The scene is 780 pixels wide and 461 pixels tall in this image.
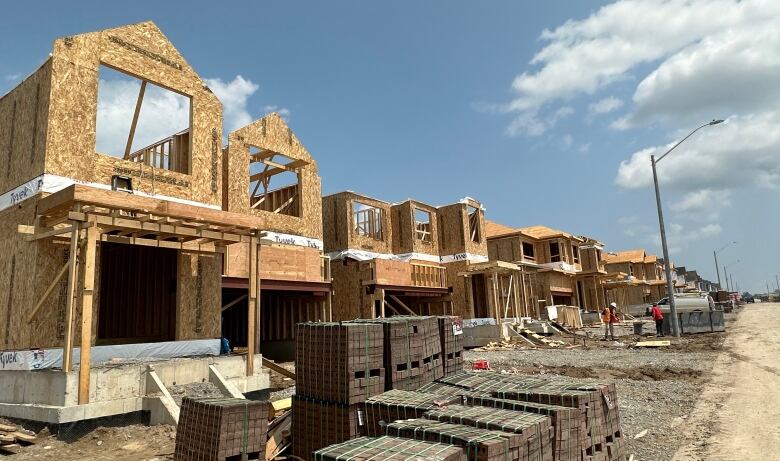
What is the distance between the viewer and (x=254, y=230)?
1252 centimetres

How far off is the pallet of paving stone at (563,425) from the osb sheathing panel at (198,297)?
989 cm

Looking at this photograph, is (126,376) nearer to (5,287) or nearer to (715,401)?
Answer: (5,287)

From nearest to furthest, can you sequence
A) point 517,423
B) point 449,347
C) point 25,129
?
point 517,423
point 449,347
point 25,129

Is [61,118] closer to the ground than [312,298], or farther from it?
farther from it

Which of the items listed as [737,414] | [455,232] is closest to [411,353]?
[737,414]

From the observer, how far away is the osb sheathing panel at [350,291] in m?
23.7

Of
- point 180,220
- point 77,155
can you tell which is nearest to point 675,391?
point 180,220

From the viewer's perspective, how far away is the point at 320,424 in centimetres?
700

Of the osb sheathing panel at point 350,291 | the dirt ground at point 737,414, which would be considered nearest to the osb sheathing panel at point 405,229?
the osb sheathing panel at point 350,291

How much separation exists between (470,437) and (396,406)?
5.75ft

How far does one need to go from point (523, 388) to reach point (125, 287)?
13.7 metres

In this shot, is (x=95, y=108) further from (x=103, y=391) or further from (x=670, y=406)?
(x=670, y=406)

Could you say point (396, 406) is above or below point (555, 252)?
below

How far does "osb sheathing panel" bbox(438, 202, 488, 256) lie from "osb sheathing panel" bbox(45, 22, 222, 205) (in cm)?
1929
